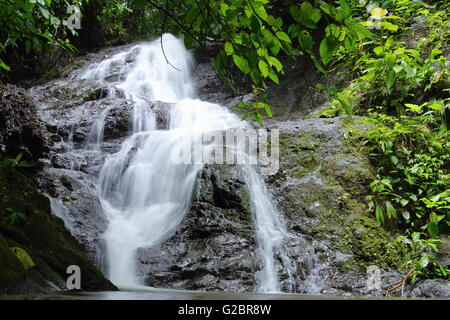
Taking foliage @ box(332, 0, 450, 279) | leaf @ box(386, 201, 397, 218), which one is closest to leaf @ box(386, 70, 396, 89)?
foliage @ box(332, 0, 450, 279)

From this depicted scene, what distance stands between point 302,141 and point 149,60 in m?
7.78

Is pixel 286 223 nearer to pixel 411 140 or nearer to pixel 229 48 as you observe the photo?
pixel 411 140

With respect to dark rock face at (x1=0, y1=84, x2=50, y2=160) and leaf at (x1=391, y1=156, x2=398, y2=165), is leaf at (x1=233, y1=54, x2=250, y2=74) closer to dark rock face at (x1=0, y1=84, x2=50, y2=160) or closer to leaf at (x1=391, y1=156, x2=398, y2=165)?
leaf at (x1=391, y1=156, x2=398, y2=165)

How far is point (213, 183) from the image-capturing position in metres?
4.71

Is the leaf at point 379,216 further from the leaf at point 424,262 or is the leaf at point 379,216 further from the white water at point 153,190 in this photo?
the white water at point 153,190

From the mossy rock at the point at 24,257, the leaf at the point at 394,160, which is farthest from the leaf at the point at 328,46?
the leaf at the point at 394,160

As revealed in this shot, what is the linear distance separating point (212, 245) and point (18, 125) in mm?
3458

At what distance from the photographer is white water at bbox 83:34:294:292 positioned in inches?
157

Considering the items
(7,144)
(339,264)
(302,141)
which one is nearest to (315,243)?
(339,264)

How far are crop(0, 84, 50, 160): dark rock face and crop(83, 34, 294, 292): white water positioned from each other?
112 cm

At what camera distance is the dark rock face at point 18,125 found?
5.05 metres

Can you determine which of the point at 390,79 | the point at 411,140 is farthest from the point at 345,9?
the point at 390,79
